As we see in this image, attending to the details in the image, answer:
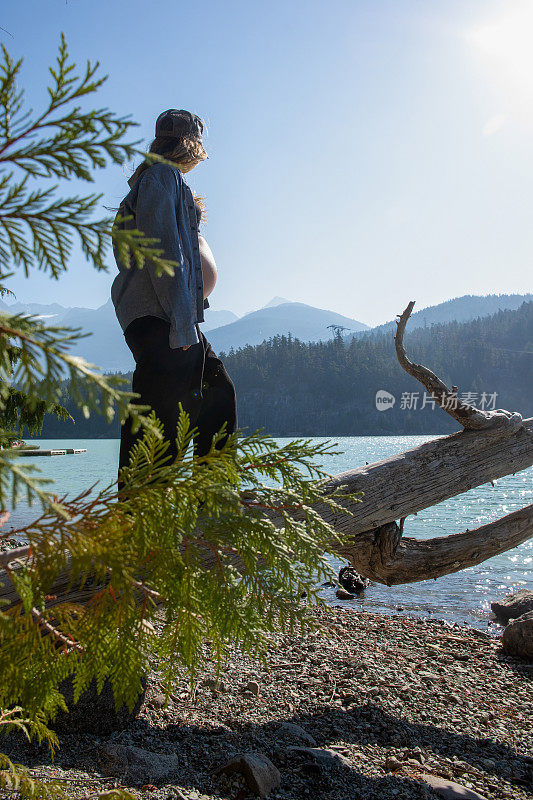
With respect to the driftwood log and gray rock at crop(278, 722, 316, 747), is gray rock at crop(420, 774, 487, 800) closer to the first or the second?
gray rock at crop(278, 722, 316, 747)

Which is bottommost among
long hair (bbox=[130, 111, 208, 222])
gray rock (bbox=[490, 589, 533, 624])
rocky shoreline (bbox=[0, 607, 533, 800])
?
gray rock (bbox=[490, 589, 533, 624])

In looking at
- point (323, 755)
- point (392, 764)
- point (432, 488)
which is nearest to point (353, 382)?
point (432, 488)

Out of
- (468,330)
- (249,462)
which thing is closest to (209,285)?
(249,462)

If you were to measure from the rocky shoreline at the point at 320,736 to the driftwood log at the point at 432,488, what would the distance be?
1.04m

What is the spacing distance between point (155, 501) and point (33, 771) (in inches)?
85.7

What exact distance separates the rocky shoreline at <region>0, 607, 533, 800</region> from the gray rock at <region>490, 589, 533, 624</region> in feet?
10.9

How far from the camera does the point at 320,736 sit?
3.54 meters

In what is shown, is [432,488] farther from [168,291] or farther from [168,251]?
[168,251]

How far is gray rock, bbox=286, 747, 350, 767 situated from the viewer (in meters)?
3.06

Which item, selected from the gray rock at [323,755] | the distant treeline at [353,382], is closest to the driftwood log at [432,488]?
the gray rock at [323,755]

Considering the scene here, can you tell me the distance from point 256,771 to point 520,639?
462 centimetres

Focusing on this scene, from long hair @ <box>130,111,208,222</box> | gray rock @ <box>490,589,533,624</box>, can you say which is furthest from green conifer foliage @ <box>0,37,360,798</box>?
gray rock @ <box>490,589,533,624</box>

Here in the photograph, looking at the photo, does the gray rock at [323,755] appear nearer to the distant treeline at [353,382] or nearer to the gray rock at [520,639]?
the gray rock at [520,639]

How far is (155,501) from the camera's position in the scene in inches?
47.6
